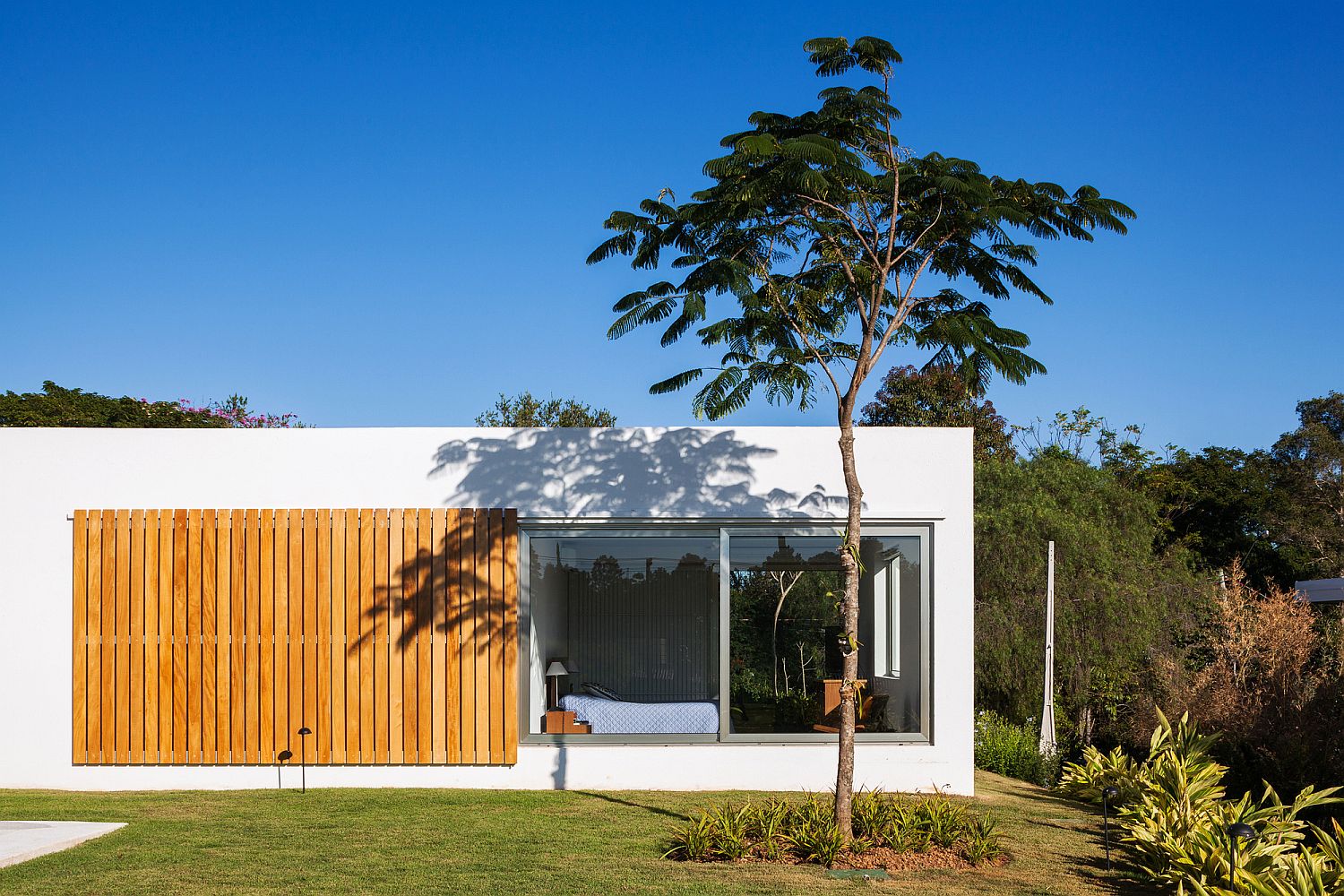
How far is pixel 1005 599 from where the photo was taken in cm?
1460

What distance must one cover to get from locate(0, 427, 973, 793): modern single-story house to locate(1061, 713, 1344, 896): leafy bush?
1.56 m

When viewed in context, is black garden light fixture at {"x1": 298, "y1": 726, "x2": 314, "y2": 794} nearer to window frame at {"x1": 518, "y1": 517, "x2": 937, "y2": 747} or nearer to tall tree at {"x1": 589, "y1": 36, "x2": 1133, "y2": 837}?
window frame at {"x1": 518, "y1": 517, "x2": 937, "y2": 747}

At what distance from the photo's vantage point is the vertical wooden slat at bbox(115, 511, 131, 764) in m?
9.09

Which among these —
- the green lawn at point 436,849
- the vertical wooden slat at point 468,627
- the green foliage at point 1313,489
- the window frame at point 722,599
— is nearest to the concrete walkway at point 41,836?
the green lawn at point 436,849

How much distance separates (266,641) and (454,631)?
1526 mm

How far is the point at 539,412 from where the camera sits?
28.5m

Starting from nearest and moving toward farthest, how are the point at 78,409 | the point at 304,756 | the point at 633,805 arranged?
the point at 633,805 < the point at 304,756 < the point at 78,409

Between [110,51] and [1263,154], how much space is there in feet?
44.1

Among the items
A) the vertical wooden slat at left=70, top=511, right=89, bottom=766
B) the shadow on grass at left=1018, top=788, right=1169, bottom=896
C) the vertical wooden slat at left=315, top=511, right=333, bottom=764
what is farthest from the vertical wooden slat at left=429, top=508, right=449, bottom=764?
the shadow on grass at left=1018, top=788, right=1169, bottom=896

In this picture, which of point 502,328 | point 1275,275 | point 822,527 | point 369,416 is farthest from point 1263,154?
point 369,416

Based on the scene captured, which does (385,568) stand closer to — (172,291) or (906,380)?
(172,291)

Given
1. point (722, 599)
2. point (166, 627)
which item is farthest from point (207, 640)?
point (722, 599)

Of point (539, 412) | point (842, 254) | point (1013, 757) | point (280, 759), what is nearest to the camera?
point (842, 254)

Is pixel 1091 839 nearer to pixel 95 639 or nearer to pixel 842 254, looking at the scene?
pixel 842 254
